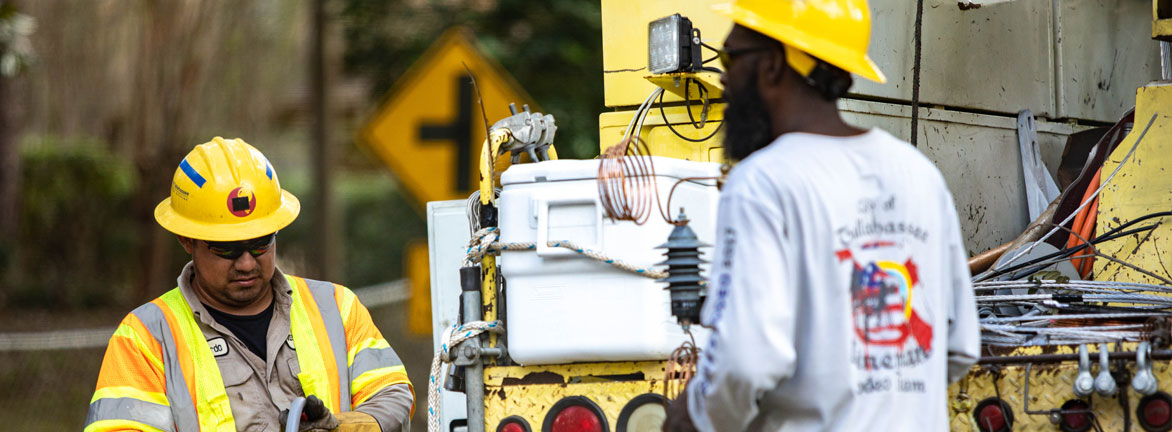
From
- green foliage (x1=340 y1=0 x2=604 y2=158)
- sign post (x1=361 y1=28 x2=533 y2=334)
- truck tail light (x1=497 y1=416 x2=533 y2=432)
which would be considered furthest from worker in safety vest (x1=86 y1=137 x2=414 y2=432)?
green foliage (x1=340 y1=0 x2=604 y2=158)

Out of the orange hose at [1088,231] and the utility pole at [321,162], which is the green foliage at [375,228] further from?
the orange hose at [1088,231]

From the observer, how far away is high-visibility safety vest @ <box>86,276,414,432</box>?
3.46m

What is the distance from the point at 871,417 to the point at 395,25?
32.0 ft

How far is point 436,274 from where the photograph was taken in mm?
4992

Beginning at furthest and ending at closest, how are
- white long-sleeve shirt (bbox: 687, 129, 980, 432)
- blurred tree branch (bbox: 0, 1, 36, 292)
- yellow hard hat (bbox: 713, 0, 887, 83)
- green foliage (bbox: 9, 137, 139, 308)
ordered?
green foliage (bbox: 9, 137, 139, 308), blurred tree branch (bbox: 0, 1, 36, 292), yellow hard hat (bbox: 713, 0, 887, 83), white long-sleeve shirt (bbox: 687, 129, 980, 432)

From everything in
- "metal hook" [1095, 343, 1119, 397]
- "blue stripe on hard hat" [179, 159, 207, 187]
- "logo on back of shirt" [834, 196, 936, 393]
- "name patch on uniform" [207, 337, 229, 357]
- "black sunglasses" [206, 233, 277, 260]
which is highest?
"blue stripe on hard hat" [179, 159, 207, 187]

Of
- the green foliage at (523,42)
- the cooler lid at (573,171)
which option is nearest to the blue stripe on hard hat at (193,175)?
the cooler lid at (573,171)

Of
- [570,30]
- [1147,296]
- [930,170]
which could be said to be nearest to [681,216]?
[930,170]

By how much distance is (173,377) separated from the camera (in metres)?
3.53

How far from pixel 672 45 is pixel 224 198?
4.47 feet

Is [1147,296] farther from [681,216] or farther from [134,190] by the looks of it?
[134,190]

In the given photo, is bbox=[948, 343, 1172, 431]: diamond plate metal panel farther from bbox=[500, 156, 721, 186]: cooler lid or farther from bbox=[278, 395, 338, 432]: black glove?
bbox=[278, 395, 338, 432]: black glove

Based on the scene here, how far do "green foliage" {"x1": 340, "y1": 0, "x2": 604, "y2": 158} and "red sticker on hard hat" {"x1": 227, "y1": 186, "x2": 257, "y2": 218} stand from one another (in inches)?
235

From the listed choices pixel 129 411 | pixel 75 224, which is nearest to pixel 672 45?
pixel 129 411
